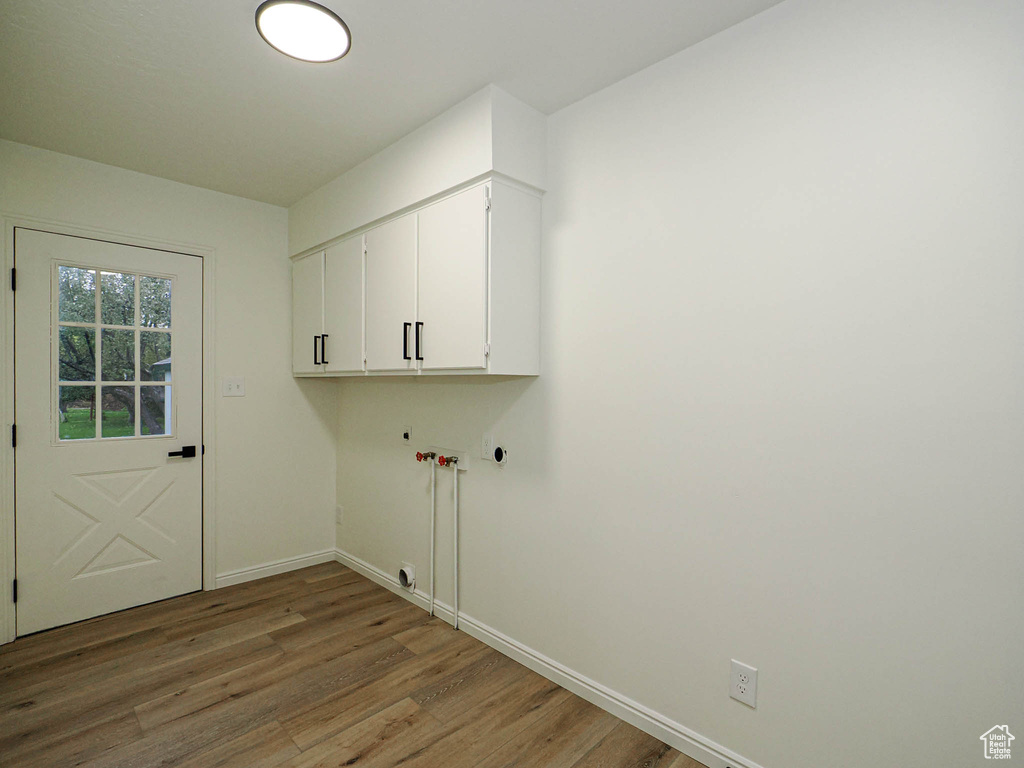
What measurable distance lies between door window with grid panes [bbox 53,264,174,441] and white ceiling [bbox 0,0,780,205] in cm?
73

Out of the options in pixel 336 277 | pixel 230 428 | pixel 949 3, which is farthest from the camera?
pixel 230 428

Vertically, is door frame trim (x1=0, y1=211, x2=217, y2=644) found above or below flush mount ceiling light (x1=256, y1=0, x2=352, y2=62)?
below

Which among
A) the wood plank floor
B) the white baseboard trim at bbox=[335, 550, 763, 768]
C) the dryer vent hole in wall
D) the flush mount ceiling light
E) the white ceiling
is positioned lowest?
the wood plank floor

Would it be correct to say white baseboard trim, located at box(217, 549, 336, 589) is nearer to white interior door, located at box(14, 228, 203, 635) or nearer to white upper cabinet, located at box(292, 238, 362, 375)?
white interior door, located at box(14, 228, 203, 635)

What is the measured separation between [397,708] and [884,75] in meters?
2.79

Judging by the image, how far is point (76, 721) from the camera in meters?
2.04

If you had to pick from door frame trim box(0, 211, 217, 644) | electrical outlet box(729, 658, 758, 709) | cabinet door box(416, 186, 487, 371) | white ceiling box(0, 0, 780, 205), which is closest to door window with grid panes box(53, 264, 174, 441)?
door frame trim box(0, 211, 217, 644)

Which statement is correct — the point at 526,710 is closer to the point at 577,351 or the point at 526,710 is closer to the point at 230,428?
the point at 577,351

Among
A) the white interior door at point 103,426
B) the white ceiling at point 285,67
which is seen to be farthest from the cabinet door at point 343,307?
the white interior door at point 103,426

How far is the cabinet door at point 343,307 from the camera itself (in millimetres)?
2947

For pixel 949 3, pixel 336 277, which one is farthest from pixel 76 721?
pixel 949 3

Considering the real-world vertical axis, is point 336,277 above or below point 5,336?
above

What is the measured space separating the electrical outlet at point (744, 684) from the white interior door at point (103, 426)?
3155 mm

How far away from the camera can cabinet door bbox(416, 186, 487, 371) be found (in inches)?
85.8
